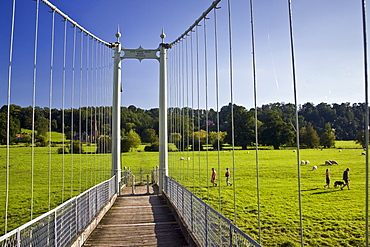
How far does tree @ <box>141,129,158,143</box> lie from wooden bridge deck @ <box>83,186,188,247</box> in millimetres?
22993

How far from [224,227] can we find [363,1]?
2.39 metres

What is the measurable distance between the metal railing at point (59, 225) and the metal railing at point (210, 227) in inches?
68.0

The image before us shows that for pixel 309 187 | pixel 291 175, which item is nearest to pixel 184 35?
pixel 309 187

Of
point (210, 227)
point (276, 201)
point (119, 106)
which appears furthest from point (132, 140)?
point (210, 227)

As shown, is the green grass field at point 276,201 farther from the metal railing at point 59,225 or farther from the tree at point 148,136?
the tree at point 148,136

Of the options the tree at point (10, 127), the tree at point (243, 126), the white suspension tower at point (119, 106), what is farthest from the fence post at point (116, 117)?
the tree at point (10, 127)

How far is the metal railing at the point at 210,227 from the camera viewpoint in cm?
309

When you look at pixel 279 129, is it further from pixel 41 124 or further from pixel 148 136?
pixel 148 136

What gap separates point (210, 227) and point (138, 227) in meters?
2.94

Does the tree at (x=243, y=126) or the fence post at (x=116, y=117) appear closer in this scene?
the fence post at (x=116, y=117)

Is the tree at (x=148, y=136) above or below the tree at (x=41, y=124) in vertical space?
above

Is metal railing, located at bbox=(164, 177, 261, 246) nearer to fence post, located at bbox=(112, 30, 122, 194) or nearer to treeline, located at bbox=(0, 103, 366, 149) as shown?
treeline, located at bbox=(0, 103, 366, 149)

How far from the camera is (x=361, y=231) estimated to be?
41.7ft

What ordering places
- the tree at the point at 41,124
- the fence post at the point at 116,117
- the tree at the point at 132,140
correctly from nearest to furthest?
the tree at the point at 41,124 → the fence post at the point at 116,117 → the tree at the point at 132,140
